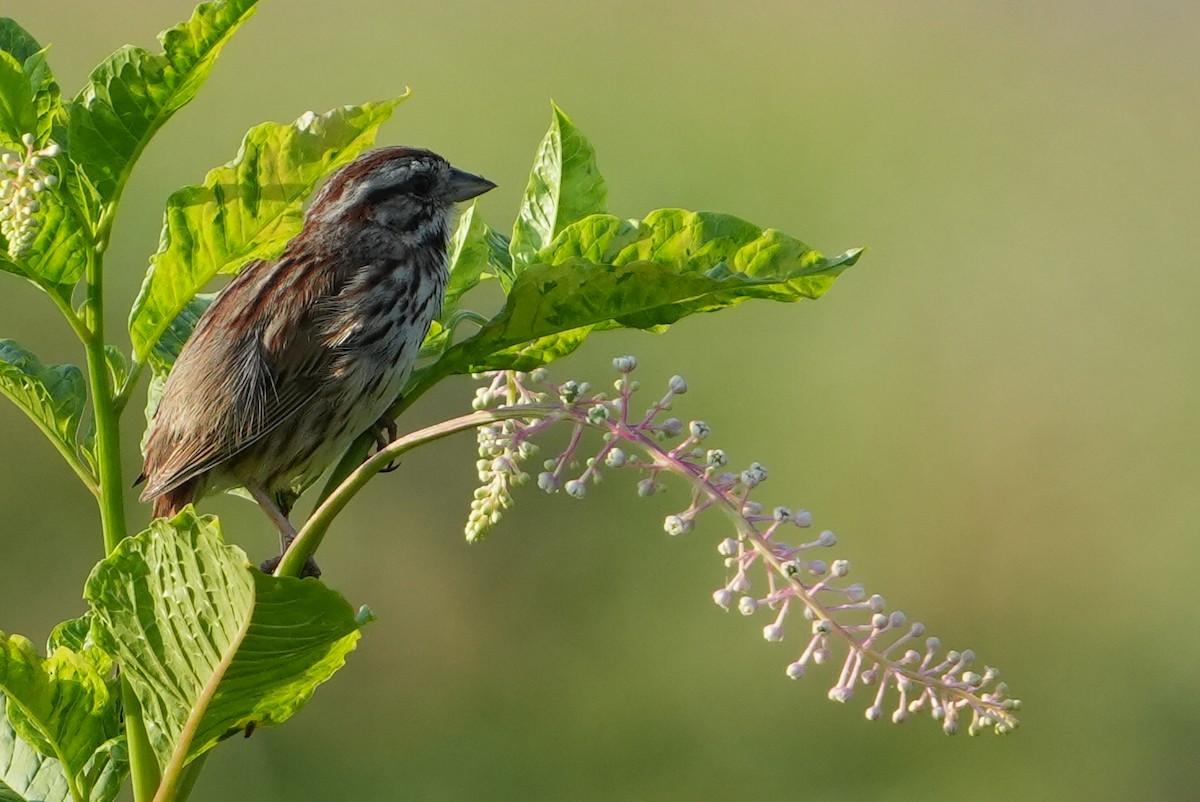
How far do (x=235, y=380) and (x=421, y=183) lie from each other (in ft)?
1.99

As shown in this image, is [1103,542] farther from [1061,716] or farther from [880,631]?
[880,631]

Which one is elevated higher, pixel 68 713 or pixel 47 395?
pixel 47 395

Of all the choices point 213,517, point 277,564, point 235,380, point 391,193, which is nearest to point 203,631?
point 213,517

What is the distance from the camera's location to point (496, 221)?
6.79m

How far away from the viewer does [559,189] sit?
78.0 inches

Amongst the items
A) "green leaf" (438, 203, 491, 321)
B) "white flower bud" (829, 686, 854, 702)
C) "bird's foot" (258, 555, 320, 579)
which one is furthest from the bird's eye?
"white flower bud" (829, 686, 854, 702)

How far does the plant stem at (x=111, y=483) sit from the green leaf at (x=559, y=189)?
53cm

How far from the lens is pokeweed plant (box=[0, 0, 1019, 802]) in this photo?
148 cm

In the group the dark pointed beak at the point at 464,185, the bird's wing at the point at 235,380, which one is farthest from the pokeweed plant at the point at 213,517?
the dark pointed beak at the point at 464,185

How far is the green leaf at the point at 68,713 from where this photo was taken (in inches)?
62.7

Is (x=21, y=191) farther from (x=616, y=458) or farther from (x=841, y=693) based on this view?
(x=841, y=693)

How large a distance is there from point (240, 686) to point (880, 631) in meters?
0.61

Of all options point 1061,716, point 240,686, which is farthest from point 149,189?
point 240,686

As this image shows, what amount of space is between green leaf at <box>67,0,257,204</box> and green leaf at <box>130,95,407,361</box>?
0.09m
